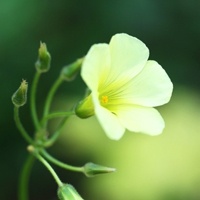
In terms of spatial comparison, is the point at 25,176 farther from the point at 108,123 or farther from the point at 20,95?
the point at 108,123

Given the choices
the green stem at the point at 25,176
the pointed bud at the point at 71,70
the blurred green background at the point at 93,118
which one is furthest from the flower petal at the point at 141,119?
the blurred green background at the point at 93,118

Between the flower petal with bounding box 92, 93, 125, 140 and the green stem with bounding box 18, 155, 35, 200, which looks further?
the green stem with bounding box 18, 155, 35, 200

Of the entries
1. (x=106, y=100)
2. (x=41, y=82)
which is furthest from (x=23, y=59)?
(x=106, y=100)

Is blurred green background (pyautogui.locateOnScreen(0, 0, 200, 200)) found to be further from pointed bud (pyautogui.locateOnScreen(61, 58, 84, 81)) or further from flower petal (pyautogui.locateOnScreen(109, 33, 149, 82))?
flower petal (pyautogui.locateOnScreen(109, 33, 149, 82))

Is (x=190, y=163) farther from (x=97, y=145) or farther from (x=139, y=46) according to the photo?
(x=139, y=46)

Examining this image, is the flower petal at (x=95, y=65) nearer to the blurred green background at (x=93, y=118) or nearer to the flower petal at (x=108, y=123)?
the flower petal at (x=108, y=123)

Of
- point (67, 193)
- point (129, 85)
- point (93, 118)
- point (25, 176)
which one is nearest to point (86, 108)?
point (129, 85)

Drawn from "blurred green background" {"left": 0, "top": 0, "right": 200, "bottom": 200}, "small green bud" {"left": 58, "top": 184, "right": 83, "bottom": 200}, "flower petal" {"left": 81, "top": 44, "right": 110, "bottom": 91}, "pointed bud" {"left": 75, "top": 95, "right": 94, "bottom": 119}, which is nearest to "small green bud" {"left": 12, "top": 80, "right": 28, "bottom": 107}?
"pointed bud" {"left": 75, "top": 95, "right": 94, "bottom": 119}
